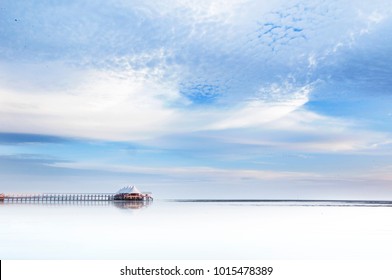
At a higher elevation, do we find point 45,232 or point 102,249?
point 45,232

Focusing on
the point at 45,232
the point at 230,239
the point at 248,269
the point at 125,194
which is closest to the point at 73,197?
the point at 125,194

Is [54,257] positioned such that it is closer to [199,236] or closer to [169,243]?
[169,243]

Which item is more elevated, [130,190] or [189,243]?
[130,190]

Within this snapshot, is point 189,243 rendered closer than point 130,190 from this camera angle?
Yes

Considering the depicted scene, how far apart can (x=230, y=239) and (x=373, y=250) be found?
272 inches

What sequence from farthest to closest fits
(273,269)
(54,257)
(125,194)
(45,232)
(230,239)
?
1. (125,194)
2. (45,232)
3. (230,239)
4. (54,257)
5. (273,269)

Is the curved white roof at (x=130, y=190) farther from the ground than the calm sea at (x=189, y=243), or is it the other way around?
the curved white roof at (x=130, y=190)

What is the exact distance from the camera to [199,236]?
81.1ft

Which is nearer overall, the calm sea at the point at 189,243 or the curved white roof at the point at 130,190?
the calm sea at the point at 189,243

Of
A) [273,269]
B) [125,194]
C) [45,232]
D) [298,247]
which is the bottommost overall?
[273,269]

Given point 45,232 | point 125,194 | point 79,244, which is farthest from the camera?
point 125,194

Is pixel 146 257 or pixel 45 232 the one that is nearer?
pixel 146 257

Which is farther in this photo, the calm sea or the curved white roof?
the curved white roof

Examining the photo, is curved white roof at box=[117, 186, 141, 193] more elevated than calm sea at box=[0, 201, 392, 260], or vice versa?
curved white roof at box=[117, 186, 141, 193]
